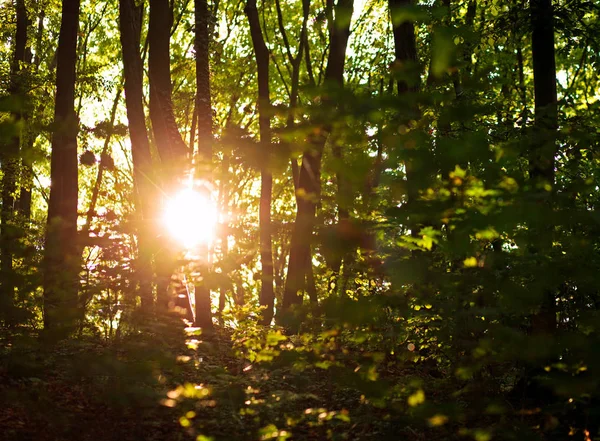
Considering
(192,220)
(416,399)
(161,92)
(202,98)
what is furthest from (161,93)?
(416,399)

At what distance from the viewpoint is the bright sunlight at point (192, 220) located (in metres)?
3.22

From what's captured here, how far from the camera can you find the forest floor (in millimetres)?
3189

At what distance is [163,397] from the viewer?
3215 mm

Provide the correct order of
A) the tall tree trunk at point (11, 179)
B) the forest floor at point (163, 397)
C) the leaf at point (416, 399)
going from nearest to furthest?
the leaf at point (416, 399)
the forest floor at point (163, 397)
the tall tree trunk at point (11, 179)

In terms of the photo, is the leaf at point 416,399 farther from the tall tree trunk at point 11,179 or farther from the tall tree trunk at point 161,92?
the tall tree trunk at point 161,92

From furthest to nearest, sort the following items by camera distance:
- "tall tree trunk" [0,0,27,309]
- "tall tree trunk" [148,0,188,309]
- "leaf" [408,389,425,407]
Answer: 1. "tall tree trunk" [148,0,188,309]
2. "tall tree trunk" [0,0,27,309]
3. "leaf" [408,389,425,407]

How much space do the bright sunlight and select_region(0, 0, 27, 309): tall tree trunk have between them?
854 millimetres

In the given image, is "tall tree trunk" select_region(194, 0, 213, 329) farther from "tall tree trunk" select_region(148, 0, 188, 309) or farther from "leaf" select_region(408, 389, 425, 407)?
"leaf" select_region(408, 389, 425, 407)

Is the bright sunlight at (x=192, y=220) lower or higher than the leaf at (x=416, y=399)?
higher

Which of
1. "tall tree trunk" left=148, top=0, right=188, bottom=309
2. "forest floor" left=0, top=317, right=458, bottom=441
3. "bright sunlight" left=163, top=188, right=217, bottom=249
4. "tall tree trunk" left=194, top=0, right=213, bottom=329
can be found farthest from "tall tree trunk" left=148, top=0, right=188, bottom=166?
"bright sunlight" left=163, top=188, right=217, bottom=249

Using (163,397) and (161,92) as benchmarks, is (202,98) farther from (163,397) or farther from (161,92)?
(163,397)

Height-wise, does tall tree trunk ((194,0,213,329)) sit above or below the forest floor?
above

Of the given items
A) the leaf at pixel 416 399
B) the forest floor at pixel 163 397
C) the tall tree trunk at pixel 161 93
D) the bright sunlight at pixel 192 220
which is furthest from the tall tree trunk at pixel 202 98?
the leaf at pixel 416 399

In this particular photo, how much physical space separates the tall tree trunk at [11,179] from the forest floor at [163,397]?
0.52 metres
